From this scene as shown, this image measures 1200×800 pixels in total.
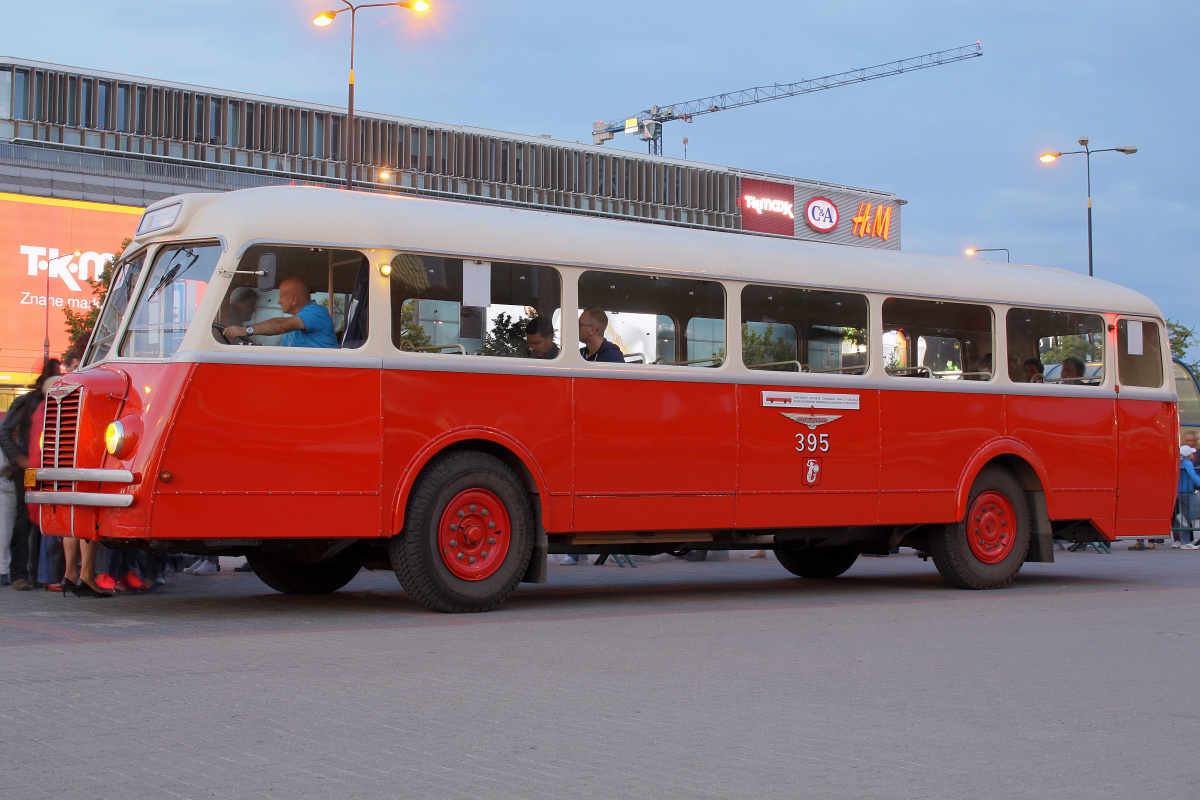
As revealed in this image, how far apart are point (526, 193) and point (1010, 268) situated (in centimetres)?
7060

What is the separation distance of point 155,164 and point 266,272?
64.9 meters

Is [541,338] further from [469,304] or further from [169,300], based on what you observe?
[169,300]

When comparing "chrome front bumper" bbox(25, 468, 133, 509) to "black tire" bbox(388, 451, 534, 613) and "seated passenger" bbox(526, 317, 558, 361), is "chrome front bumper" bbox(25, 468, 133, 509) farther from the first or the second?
"seated passenger" bbox(526, 317, 558, 361)

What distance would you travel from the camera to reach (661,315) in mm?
11172

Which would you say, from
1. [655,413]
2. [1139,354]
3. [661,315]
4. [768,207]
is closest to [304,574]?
[655,413]

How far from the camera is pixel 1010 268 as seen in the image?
45.1 feet

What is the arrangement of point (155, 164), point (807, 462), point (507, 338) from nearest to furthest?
point (507, 338) < point (807, 462) < point (155, 164)

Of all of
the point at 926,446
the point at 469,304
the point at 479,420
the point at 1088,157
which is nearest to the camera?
the point at 479,420

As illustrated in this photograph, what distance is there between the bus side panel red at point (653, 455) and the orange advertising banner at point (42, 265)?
60.3 metres

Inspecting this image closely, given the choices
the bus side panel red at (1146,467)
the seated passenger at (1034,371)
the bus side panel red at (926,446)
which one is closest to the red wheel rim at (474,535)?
the bus side panel red at (926,446)

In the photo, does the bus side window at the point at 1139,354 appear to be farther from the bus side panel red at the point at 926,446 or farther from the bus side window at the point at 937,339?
the bus side panel red at the point at 926,446

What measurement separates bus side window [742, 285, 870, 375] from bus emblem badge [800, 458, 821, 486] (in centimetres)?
81

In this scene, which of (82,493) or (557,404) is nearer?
(82,493)

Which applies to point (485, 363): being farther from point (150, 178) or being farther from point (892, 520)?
point (150, 178)
